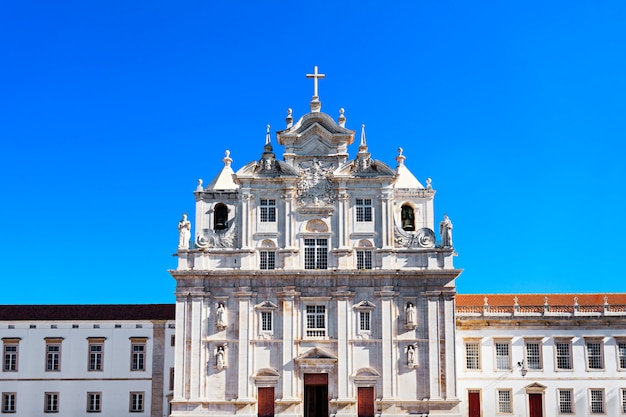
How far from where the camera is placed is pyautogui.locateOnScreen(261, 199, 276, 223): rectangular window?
49281mm

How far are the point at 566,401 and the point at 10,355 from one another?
33.4 m

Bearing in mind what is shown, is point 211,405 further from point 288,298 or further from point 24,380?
point 24,380

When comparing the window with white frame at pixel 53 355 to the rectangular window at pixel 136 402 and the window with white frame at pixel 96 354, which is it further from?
the rectangular window at pixel 136 402

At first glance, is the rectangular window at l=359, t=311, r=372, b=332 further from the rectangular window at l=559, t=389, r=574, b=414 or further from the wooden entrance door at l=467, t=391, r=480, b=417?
the rectangular window at l=559, t=389, r=574, b=414

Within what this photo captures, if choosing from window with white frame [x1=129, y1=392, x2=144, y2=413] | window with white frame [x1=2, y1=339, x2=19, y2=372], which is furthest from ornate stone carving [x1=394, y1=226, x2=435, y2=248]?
window with white frame [x1=2, y1=339, x2=19, y2=372]

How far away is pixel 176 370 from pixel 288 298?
717 cm

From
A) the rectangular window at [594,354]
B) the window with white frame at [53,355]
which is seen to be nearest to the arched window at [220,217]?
the window with white frame at [53,355]

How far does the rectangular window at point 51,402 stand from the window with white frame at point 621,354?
3344cm

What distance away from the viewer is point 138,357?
176 feet

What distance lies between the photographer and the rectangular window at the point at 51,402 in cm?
5284

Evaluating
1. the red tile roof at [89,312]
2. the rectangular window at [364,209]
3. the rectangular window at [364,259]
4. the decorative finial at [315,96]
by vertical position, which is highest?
the decorative finial at [315,96]

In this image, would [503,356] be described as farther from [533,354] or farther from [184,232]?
[184,232]

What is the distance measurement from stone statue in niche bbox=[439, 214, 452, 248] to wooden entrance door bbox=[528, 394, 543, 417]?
34.6 ft

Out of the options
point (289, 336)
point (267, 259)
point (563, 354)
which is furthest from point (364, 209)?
point (563, 354)
